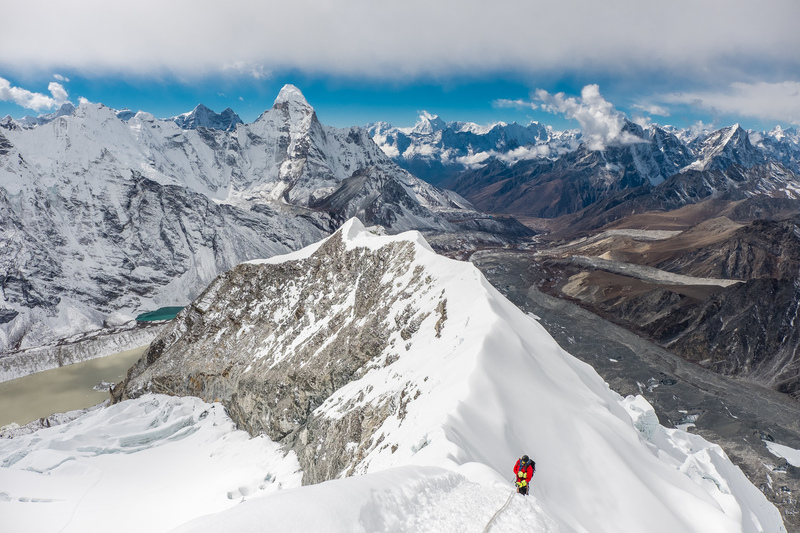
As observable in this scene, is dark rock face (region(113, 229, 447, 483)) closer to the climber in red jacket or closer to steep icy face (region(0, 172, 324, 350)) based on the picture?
the climber in red jacket

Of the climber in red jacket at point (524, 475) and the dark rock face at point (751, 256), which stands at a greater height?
the climber in red jacket at point (524, 475)

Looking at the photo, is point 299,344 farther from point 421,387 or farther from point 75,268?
point 75,268

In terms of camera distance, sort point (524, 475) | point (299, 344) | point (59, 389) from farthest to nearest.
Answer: point (59, 389)
point (299, 344)
point (524, 475)

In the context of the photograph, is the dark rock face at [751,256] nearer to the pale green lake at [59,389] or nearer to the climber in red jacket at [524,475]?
the climber in red jacket at [524,475]

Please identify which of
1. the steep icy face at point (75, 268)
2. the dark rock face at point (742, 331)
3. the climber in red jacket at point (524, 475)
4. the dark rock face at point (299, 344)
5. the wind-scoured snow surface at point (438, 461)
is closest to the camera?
the wind-scoured snow surface at point (438, 461)

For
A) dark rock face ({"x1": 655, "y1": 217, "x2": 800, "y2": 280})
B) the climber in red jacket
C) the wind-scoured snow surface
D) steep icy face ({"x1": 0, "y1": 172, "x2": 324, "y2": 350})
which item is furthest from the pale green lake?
dark rock face ({"x1": 655, "y1": 217, "x2": 800, "y2": 280})

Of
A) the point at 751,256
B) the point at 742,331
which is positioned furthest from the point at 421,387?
the point at 751,256

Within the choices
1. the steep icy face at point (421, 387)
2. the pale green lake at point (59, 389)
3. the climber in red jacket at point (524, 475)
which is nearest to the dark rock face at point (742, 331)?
the steep icy face at point (421, 387)
